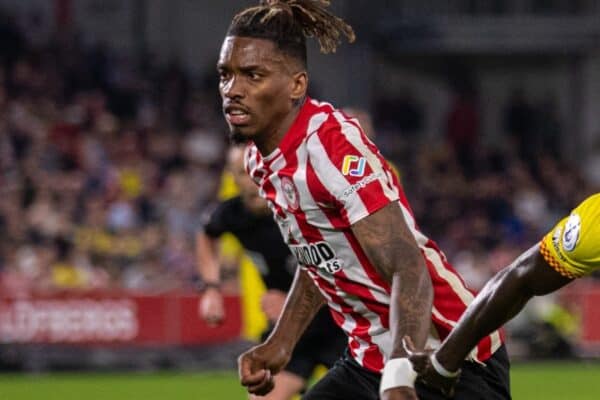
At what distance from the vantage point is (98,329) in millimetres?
14961

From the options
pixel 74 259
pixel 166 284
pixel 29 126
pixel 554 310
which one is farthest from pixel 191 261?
pixel 554 310

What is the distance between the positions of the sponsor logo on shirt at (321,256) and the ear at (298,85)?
0.50 meters

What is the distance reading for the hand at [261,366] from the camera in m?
5.26

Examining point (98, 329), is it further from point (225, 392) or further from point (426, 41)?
point (426, 41)

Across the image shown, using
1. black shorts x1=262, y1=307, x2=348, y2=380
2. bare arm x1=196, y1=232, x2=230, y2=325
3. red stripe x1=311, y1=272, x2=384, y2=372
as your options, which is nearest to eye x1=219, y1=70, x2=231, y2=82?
red stripe x1=311, y1=272, x2=384, y2=372

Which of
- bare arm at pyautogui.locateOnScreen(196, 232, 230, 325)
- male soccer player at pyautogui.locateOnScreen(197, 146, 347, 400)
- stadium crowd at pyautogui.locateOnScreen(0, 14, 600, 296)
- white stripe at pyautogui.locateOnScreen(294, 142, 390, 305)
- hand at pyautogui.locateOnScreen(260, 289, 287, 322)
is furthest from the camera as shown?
stadium crowd at pyautogui.locateOnScreen(0, 14, 600, 296)

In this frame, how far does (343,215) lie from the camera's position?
15.5 ft

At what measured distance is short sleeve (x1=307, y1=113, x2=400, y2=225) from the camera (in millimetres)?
4633

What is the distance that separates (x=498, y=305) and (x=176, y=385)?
9.39m

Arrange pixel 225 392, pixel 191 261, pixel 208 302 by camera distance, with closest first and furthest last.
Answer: pixel 208 302 < pixel 225 392 < pixel 191 261

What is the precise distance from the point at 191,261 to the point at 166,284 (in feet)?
1.67

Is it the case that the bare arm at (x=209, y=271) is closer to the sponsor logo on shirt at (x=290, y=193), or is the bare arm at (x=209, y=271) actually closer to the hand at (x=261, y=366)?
the hand at (x=261, y=366)

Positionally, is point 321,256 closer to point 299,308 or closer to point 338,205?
point 338,205

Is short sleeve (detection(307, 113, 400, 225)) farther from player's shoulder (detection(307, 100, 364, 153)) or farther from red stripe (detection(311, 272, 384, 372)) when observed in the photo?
red stripe (detection(311, 272, 384, 372))
